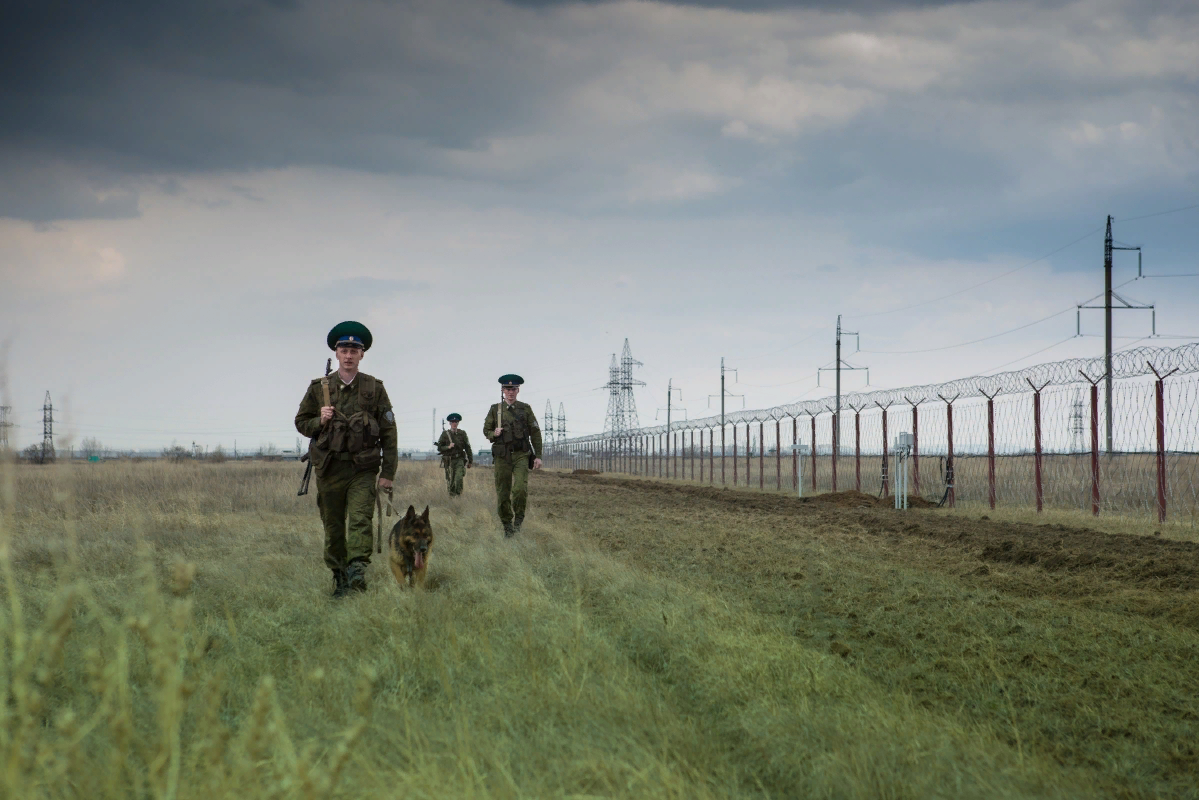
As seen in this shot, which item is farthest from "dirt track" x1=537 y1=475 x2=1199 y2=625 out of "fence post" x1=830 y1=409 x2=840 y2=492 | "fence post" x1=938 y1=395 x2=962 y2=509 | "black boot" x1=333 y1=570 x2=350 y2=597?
"fence post" x1=830 y1=409 x2=840 y2=492

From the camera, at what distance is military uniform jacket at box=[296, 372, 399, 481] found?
7.28 metres

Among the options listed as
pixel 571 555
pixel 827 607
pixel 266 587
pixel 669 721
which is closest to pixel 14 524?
pixel 266 587

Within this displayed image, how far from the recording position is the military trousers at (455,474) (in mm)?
18609

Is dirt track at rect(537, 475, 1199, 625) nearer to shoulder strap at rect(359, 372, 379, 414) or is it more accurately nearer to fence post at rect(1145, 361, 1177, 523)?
fence post at rect(1145, 361, 1177, 523)

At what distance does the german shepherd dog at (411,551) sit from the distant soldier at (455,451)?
9224mm

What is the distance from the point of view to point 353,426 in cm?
729

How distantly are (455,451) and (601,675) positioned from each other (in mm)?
13981

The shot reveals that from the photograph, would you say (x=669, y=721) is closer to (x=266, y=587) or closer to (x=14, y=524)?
(x=266, y=587)

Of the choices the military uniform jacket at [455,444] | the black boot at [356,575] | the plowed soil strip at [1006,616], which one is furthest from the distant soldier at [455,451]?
the black boot at [356,575]

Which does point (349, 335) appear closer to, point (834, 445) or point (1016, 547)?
point (1016, 547)

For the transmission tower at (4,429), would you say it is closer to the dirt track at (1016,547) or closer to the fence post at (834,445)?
the dirt track at (1016,547)

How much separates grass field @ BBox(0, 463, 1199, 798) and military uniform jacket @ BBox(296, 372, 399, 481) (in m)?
1.07

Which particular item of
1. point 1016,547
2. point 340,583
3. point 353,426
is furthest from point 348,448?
point 1016,547

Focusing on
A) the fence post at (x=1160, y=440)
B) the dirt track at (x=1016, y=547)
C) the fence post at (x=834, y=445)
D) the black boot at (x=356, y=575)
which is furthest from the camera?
the fence post at (x=834, y=445)
